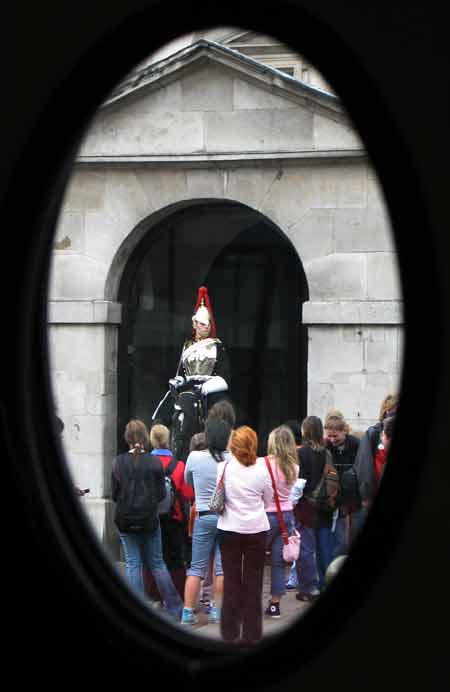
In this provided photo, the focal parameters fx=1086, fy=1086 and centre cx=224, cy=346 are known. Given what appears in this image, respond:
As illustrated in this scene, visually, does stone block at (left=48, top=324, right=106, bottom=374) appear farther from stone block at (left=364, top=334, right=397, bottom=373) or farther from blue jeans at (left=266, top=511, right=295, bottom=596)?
blue jeans at (left=266, top=511, right=295, bottom=596)

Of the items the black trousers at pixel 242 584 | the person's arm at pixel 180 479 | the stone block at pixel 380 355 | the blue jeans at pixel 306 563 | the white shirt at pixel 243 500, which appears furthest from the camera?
the stone block at pixel 380 355

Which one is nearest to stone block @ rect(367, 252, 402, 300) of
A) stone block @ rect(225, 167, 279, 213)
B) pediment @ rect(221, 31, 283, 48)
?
stone block @ rect(225, 167, 279, 213)

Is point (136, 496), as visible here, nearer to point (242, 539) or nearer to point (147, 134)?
point (242, 539)

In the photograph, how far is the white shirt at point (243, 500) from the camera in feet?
18.9

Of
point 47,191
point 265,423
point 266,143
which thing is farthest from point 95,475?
point 47,191

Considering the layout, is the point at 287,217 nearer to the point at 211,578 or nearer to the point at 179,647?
the point at 211,578

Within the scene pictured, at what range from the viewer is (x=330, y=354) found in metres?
8.64

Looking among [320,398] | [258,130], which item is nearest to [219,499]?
[320,398]

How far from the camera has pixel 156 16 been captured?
207 cm

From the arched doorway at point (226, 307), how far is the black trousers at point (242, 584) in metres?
3.48

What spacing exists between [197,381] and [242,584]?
3.31 metres

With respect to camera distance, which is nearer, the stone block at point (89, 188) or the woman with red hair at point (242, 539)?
the woman with red hair at point (242, 539)

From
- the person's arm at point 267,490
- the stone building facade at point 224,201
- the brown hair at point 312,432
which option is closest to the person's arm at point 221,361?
the stone building facade at point 224,201

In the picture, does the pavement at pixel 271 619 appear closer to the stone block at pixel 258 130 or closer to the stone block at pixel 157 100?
the stone block at pixel 258 130
